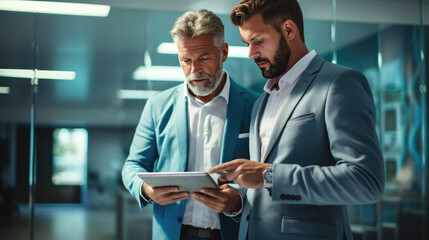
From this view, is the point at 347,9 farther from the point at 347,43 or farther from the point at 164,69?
the point at 164,69

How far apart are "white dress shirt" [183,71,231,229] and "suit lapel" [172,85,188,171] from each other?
51 mm

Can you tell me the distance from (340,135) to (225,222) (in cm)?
87

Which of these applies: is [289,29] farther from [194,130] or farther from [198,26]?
[194,130]

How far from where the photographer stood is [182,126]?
6.98 feet

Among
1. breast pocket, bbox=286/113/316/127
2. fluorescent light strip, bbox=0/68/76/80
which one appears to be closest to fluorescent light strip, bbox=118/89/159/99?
fluorescent light strip, bbox=0/68/76/80

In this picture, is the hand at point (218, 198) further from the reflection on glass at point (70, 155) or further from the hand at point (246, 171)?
the reflection on glass at point (70, 155)

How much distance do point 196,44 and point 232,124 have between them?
48 cm

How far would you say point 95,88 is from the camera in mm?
4344

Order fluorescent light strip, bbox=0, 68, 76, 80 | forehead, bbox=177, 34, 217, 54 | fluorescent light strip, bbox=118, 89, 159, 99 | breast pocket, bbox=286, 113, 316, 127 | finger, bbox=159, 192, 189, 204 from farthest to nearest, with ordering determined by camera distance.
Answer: fluorescent light strip, bbox=118, 89, 159, 99
fluorescent light strip, bbox=0, 68, 76, 80
forehead, bbox=177, 34, 217, 54
finger, bbox=159, 192, 189, 204
breast pocket, bbox=286, 113, 316, 127

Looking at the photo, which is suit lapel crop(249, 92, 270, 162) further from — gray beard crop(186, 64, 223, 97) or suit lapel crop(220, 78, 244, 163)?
gray beard crop(186, 64, 223, 97)

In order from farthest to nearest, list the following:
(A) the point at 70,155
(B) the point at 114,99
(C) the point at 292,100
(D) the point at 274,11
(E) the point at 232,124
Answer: (A) the point at 70,155 → (B) the point at 114,99 → (E) the point at 232,124 → (D) the point at 274,11 → (C) the point at 292,100

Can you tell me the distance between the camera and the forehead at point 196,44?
7.11 ft

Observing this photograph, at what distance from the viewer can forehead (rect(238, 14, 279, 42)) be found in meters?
1.68

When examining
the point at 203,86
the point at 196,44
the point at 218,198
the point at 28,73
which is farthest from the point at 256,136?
the point at 28,73
